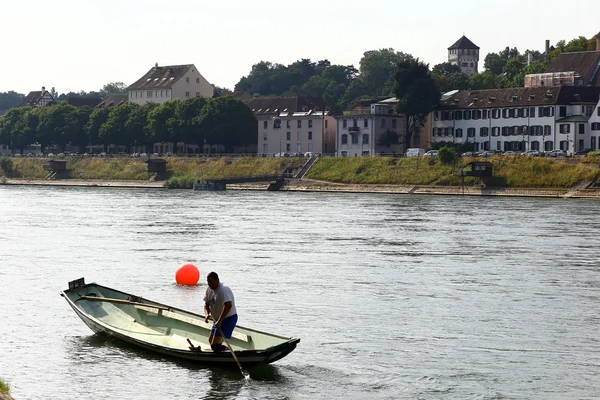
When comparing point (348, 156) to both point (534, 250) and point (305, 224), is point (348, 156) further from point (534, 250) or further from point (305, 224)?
point (534, 250)

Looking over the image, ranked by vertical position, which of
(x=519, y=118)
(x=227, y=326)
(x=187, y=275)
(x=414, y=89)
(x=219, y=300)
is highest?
(x=414, y=89)

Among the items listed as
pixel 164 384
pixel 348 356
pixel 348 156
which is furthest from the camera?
pixel 348 156

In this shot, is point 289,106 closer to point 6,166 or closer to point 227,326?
point 6,166

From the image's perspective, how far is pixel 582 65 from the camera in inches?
6452

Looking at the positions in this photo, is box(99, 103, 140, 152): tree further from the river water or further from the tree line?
the river water

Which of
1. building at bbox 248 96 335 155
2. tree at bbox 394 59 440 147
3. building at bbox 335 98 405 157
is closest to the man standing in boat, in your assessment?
tree at bbox 394 59 440 147

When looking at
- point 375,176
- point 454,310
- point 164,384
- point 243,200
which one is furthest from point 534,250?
point 375,176

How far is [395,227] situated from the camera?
Result: 252 ft

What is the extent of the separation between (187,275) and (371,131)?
12088 cm

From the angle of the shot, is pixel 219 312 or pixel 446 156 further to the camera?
pixel 446 156

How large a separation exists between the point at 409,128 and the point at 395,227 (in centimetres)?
9024

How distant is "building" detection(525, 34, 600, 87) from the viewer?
161 metres

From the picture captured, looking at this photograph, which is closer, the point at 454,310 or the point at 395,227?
the point at 454,310

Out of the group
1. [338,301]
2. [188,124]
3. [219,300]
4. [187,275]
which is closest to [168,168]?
[188,124]
